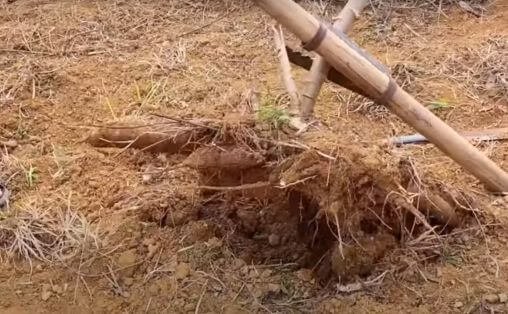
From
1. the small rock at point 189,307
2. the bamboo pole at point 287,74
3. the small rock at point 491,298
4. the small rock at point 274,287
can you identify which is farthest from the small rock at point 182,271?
the small rock at point 491,298

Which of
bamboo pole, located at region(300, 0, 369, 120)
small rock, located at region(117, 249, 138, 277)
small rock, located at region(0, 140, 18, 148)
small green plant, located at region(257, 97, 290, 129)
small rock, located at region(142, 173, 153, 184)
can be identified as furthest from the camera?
small rock, located at region(0, 140, 18, 148)

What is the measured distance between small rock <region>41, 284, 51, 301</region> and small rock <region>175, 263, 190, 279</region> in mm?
405

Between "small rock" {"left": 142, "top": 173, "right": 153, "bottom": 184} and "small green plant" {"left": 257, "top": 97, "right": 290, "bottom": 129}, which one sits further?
"small rock" {"left": 142, "top": 173, "right": 153, "bottom": 184}

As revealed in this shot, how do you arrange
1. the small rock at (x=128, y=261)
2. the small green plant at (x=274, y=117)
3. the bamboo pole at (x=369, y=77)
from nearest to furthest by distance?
the bamboo pole at (x=369, y=77), the small green plant at (x=274, y=117), the small rock at (x=128, y=261)

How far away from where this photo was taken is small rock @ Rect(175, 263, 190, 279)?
2490 millimetres

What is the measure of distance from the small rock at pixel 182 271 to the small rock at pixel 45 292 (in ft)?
1.33

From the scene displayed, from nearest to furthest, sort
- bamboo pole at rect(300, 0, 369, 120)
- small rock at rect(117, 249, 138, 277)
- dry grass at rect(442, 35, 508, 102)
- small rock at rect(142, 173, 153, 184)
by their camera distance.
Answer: bamboo pole at rect(300, 0, 369, 120)
small rock at rect(117, 249, 138, 277)
small rock at rect(142, 173, 153, 184)
dry grass at rect(442, 35, 508, 102)

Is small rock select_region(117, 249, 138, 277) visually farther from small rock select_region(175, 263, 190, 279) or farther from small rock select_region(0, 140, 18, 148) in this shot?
small rock select_region(0, 140, 18, 148)

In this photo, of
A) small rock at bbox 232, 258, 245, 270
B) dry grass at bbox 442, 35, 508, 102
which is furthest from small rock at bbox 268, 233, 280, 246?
dry grass at bbox 442, 35, 508, 102

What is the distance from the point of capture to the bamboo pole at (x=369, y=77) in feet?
7.26

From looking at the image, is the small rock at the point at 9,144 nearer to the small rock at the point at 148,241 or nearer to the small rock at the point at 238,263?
the small rock at the point at 148,241

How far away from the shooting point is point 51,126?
3.31 meters

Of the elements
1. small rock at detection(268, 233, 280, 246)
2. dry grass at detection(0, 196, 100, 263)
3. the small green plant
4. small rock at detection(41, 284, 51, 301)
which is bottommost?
small rock at detection(41, 284, 51, 301)

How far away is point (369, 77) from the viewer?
2307 millimetres
